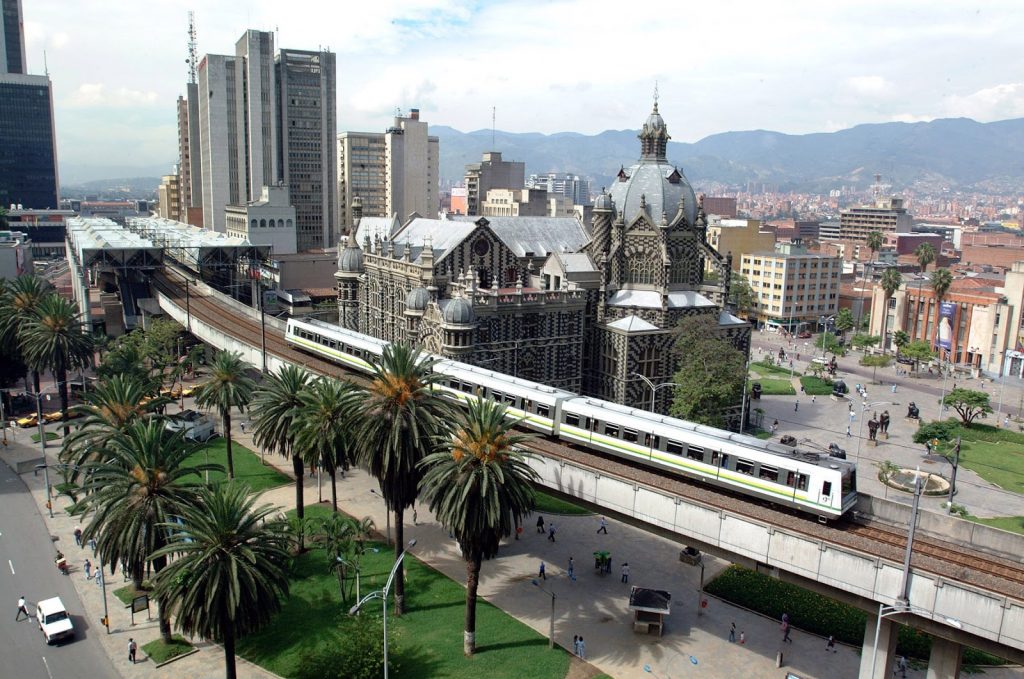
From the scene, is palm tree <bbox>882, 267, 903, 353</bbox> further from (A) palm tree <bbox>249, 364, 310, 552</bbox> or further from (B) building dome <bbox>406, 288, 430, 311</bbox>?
(A) palm tree <bbox>249, 364, 310, 552</bbox>

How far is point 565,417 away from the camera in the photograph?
2115 inches

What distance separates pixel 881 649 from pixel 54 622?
150 ft

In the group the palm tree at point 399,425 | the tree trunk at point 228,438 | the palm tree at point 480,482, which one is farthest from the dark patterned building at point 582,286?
the palm tree at point 480,482

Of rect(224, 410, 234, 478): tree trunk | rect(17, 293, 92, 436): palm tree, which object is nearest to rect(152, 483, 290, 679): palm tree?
rect(224, 410, 234, 478): tree trunk

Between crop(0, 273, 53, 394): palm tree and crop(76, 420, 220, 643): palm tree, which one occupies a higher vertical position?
crop(0, 273, 53, 394): palm tree

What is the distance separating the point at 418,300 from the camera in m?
81.1

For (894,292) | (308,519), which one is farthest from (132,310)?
(894,292)

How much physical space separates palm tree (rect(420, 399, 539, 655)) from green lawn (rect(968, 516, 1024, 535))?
151 feet

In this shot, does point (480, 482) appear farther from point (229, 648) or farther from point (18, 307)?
point (18, 307)

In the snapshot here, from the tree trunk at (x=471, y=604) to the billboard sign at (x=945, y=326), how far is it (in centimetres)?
11037

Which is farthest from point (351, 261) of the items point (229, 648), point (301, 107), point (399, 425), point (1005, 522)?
point (301, 107)

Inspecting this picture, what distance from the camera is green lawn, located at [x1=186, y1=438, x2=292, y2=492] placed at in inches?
2740

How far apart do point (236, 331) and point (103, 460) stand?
48.4 m

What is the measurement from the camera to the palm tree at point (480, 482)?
4031 cm
